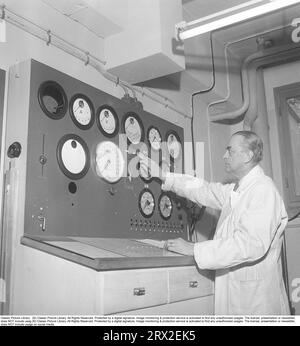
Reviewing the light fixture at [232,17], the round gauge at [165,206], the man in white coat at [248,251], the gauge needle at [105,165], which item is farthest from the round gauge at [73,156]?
the light fixture at [232,17]

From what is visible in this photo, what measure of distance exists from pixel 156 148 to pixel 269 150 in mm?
1430

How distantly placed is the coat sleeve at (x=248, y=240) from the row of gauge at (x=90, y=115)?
849 millimetres

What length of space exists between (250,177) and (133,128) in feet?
2.60

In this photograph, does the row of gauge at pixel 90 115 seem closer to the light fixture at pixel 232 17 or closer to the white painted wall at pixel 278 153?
the light fixture at pixel 232 17

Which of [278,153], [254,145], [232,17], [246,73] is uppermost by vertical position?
[246,73]

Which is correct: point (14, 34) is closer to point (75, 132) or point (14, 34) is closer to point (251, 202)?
point (75, 132)

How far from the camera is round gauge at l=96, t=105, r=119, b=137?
2.17 metres

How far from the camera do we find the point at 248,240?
174 cm

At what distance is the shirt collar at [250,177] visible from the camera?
2.03 metres

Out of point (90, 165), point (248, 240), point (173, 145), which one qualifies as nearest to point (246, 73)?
point (173, 145)

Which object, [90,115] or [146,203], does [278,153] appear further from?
[90,115]

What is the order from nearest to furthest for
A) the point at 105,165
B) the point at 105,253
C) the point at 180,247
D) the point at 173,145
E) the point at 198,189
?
the point at 105,253
the point at 180,247
the point at 105,165
the point at 198,189
the point at 173,145

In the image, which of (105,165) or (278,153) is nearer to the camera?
(105,165)
